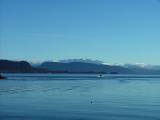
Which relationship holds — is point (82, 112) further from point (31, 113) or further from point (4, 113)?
point (4, 113)

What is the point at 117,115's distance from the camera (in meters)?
23.5

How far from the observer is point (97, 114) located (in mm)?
24047

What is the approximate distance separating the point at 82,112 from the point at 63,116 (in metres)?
2.24

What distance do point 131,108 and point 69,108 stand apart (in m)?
4.36

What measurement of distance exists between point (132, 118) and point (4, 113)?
26.1ft

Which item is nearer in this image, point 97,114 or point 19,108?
point 97,114

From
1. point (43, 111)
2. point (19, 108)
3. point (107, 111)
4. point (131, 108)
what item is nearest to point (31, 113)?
point (43, 111)

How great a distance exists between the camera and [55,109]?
86.7 ft

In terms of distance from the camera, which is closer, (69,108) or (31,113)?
(31,113)

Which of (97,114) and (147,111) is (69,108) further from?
(147,111)

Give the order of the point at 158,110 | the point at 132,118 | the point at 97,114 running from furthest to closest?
the point at 158,110
the point at 97,114
the point at 132,118

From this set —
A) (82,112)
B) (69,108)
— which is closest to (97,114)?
(82,112)

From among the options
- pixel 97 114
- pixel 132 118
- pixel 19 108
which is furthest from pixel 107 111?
pixel 19 108

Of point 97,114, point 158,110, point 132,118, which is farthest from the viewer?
point 158,110
